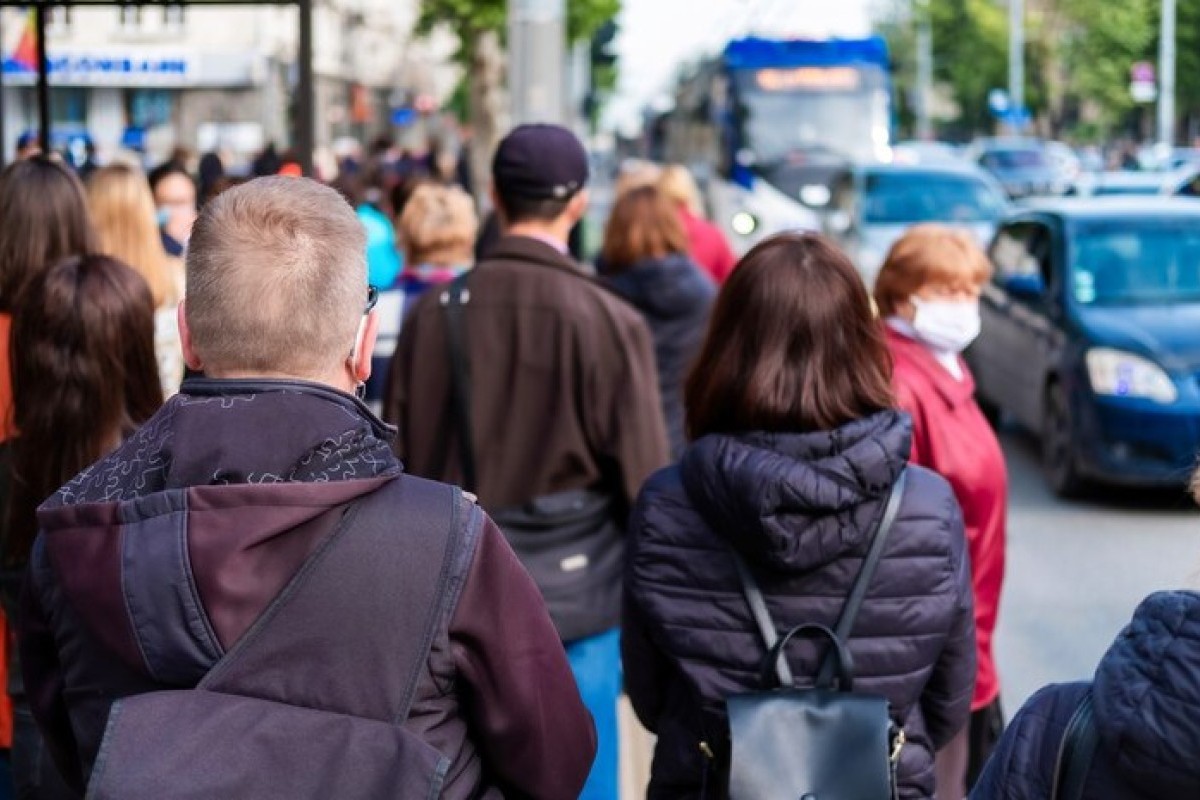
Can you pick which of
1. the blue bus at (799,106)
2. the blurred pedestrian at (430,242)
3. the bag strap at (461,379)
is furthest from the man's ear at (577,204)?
the blue bus at (799,106)

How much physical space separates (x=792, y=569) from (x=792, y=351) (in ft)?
1.34

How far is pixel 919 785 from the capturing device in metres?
3.46

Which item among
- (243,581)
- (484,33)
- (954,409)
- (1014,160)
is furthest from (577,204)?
(1014,160)

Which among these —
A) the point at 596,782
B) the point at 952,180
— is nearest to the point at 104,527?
the point at 596,782

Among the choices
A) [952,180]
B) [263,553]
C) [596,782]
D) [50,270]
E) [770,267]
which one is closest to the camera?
[263,553]

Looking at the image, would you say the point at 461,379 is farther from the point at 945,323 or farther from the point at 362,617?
the point at 362,617

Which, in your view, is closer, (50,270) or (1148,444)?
(50,270)

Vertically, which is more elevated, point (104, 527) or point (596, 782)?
point (104, 527)

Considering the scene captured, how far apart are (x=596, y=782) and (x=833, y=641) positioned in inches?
48.7

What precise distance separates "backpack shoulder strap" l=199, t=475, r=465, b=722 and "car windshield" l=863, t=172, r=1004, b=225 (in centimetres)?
1765

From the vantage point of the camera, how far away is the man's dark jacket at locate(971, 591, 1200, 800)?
212 cm

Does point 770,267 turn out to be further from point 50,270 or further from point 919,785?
point 50,270

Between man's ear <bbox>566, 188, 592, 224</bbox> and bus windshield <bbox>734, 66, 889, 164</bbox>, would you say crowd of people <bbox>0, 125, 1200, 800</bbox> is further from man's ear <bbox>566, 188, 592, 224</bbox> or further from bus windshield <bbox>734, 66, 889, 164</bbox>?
bus windshield <bbox>734, 66, 889, 164</bbox>

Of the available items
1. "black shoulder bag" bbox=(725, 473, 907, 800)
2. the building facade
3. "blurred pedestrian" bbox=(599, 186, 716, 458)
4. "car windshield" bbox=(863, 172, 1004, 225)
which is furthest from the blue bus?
"black shoulder bag" bbox=(725, 473, 907, 800)
